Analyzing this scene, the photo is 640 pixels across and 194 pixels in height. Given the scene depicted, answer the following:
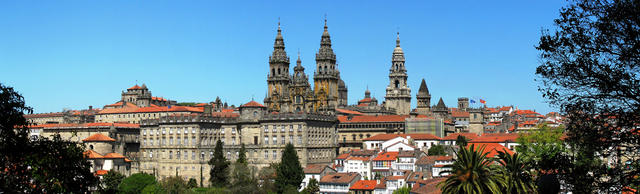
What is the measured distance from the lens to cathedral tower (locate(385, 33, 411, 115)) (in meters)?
161

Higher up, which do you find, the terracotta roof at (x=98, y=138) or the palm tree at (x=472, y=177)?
the terracotta roof at (x=98, y=138)

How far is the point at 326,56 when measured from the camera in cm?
14250

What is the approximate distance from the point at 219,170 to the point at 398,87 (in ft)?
230

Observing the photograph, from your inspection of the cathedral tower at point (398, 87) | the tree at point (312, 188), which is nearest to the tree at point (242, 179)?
the tree at point (312, 188)

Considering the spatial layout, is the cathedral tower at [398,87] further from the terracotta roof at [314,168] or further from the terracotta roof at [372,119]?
the terracotta roof at [314,168]

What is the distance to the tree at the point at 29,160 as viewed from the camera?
84.6 feet

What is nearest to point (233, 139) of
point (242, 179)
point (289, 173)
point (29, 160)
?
point (242, 179)

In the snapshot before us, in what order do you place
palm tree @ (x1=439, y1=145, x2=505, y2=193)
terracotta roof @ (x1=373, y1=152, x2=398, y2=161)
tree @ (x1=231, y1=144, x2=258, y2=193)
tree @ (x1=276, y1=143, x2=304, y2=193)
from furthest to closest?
terracotta roof @ (x1=373, y1=152, x2=398, y2=161) → tree @ (x1=276, y1=143, x2=304, y2=193) → tree @ (x1=231, y1=144, x2=258, y2=193) → palm tree @ (x1=439, y1=145, x2=505, y2=193)

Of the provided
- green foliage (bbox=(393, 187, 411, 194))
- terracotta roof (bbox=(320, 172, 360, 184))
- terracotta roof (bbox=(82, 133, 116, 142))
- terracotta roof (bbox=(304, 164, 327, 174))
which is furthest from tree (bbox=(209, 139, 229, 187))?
green foliage (bbox=(393, 187, 411, 194))

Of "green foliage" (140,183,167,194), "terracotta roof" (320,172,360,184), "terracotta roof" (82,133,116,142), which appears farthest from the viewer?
"terracotta roof" (82,133,116,142)

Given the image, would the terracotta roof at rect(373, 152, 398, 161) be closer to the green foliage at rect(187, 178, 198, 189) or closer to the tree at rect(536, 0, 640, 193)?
the green foliage at rect(187, 178, 198, 189)

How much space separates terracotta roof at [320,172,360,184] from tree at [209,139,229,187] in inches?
544

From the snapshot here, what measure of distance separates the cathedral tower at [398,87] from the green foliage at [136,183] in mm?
73990

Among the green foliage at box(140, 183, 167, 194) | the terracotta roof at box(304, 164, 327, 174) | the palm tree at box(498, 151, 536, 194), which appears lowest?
the green foliage at box(140, 183, 167, 194)
